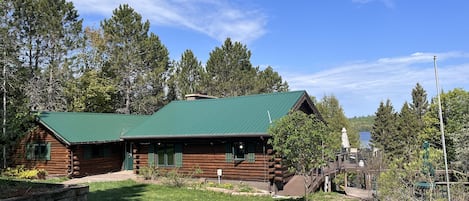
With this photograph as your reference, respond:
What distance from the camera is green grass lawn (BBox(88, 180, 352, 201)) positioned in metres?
13.7

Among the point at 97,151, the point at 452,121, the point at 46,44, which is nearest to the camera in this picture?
the point at 97,151

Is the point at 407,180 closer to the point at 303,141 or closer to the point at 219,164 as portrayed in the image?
the point at 303,141

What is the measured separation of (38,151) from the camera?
21.5 metres

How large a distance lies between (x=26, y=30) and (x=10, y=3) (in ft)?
9.20

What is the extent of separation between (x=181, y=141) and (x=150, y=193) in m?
5.38

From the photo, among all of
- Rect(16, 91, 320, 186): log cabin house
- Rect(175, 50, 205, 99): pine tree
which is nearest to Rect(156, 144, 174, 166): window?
Rect(16, 91, 320, 186): log cabin house

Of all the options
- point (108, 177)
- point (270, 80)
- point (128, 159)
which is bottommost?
point (108, 177)

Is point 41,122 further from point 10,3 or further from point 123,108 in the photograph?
point 123,108

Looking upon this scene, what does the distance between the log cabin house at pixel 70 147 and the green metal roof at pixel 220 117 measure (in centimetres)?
217

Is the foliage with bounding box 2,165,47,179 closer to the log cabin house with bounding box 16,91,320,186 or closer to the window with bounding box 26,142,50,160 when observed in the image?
the log cabin house with bounding box 16,91,320,186

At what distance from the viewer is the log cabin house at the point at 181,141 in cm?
1786

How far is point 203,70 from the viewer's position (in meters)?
43.7

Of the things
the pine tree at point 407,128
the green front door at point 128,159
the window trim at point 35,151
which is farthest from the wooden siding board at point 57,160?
the pine tree at point 407,128

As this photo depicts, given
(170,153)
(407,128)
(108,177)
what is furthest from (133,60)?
(407,128)
